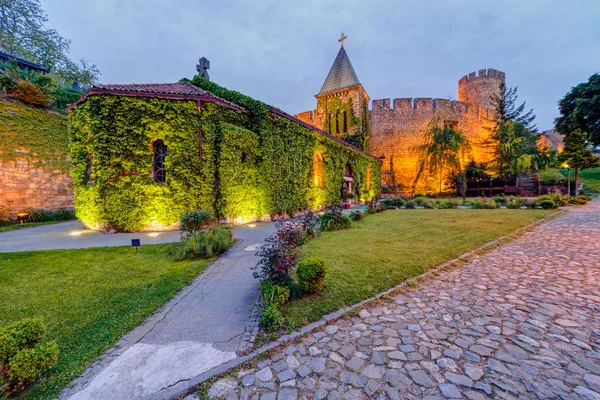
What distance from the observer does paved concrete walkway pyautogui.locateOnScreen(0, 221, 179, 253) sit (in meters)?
6.51

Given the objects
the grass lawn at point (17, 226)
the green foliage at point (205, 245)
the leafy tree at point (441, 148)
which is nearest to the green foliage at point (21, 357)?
the green foliage at point (205, 245)

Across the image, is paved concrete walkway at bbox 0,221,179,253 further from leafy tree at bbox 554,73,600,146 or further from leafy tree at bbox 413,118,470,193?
leafy tree at bbox 554,73,600,146

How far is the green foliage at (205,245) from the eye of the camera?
5.55 m

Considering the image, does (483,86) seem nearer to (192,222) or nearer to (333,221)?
(333,221)

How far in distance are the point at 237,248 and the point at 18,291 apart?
3.94 m

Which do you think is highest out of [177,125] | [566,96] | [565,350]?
[566,96]

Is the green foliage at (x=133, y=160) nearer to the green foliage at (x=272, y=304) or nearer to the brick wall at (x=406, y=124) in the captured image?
the green foliage at (x=272, y=304)

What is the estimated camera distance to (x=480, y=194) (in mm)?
24984

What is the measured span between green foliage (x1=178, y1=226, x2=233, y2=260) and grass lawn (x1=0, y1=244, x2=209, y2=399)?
333 millimetres

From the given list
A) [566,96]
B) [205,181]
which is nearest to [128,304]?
[205,181]

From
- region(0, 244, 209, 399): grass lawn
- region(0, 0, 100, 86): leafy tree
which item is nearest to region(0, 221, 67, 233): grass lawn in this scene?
region(0, 244, 209, 399): grass lawn

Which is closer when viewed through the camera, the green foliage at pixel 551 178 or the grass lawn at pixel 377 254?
the grass lawn at pixel 377 254

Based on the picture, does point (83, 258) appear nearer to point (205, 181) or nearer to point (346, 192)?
point (205, 181)

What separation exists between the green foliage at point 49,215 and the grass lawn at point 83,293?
28.2ft
